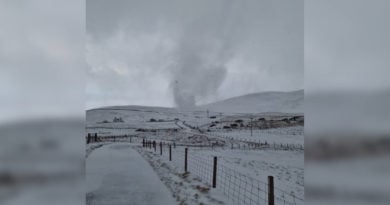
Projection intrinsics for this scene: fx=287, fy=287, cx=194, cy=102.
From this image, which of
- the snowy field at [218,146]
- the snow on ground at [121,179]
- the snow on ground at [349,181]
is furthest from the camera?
the snowy field at [218,146]

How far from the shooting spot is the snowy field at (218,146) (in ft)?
8.94

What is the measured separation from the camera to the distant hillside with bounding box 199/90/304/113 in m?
2.74

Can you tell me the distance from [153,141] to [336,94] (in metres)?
2.97

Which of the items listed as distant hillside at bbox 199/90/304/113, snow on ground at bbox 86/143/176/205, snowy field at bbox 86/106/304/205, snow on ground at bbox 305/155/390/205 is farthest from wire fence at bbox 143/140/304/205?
snow on ground at bbox 305/155/390/205

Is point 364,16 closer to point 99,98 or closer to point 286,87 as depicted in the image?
point 286,87

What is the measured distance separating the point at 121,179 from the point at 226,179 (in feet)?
3.51

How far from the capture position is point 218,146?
3.44 m

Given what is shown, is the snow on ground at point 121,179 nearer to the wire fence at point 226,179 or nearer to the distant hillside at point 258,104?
the wire fence at point 226,179

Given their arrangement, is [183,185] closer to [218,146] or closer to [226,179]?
[226,179]

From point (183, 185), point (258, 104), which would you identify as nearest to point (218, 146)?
point (258, 104)

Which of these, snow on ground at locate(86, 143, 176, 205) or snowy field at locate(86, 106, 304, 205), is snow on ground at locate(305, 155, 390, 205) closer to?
snow on ground at locate(86, 143, 176, 205)

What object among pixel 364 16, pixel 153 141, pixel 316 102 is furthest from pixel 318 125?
pixel 153 141

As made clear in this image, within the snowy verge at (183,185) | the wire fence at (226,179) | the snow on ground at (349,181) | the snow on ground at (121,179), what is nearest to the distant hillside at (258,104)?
the wire fence at (226,179)

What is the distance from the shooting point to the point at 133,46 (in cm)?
285
